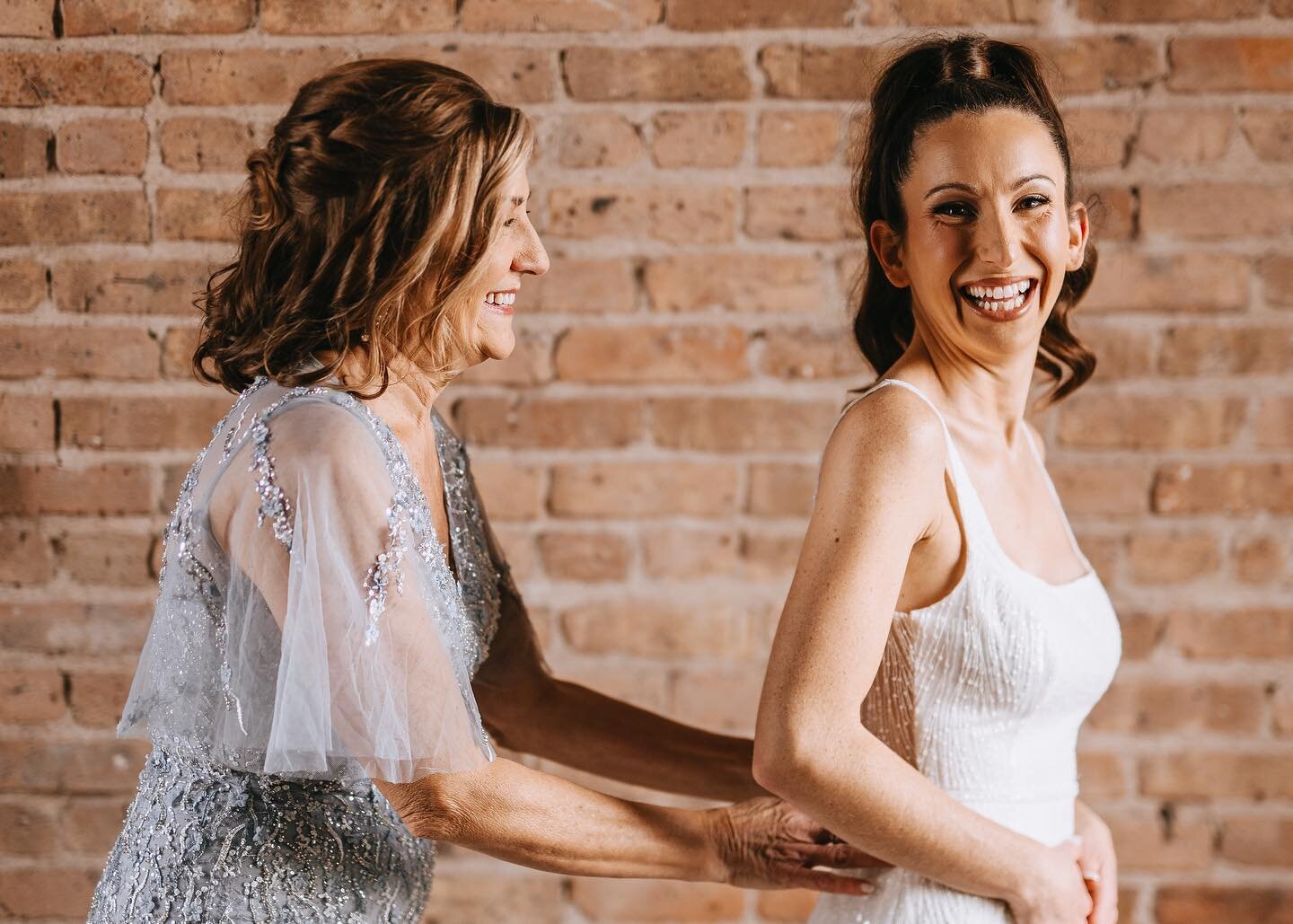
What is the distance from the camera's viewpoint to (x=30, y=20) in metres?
1.63

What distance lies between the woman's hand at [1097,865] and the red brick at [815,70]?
103 cm

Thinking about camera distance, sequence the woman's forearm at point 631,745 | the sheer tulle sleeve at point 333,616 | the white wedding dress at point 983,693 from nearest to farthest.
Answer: the sheer tulle sleeve at point 333,616 → the white wedding dress at point 983,693 → the woman's forearm at point 631,745

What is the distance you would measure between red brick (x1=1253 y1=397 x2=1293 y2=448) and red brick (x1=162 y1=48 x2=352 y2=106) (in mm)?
1459

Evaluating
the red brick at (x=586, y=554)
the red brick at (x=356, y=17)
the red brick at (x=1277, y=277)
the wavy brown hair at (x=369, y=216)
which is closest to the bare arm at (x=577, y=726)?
the red brick at (x=586, y=554)

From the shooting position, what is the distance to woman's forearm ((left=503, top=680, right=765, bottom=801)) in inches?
55.5

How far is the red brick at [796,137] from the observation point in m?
1.65

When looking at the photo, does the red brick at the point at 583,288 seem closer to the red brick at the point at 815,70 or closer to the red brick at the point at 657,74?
the red brick at the point at 657,74

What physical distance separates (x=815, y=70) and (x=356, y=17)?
0.67 meters

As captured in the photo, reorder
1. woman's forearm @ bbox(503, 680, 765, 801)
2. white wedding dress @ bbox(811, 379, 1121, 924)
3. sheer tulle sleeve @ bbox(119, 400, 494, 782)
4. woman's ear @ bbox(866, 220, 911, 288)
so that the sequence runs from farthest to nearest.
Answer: woman's forearm @ bbox(503, 680, 765, 801), woman's ear @ bbox(866, 220, 911, 288), white wedding dress @ bbox(811, 379, 1121, 924), sheer tulle sleeve @ bbox(119, 400, 494, 782)

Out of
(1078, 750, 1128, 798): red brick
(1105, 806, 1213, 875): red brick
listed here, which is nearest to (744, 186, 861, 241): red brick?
(1078, 750, 1128, 798): red brick

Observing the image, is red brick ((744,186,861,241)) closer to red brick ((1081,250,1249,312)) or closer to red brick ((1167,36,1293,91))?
red brick ((1081,250,1249,312))

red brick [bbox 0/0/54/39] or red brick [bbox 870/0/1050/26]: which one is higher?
red brick [bbox 870/0/1050/26]

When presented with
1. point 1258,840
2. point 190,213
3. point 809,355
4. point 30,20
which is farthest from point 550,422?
point 1258,840

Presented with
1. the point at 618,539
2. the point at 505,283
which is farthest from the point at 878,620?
the point at 618,539
